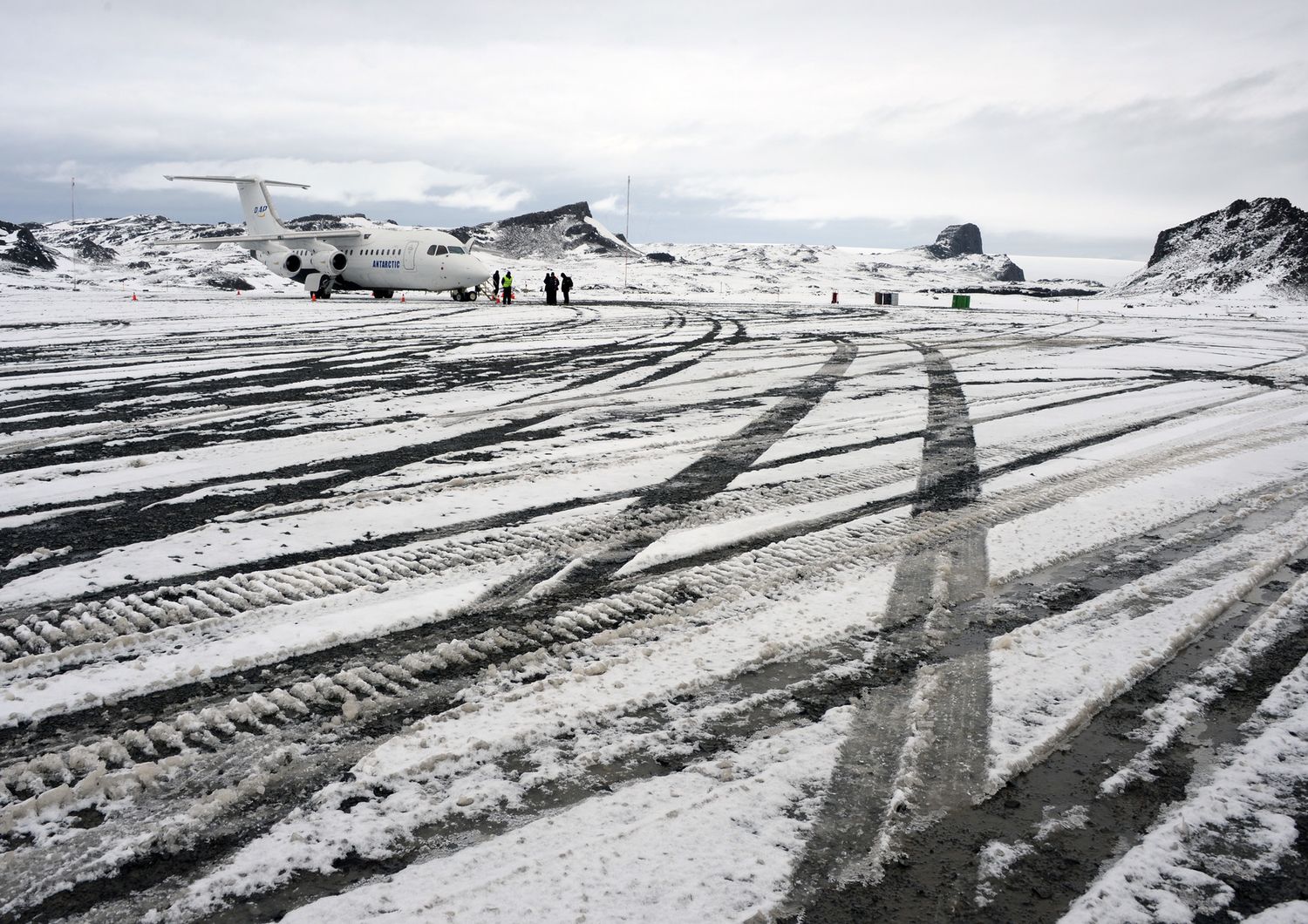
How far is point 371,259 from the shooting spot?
29.3 metres

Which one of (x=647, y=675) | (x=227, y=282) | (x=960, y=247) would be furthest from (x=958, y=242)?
(x=647, y=675)

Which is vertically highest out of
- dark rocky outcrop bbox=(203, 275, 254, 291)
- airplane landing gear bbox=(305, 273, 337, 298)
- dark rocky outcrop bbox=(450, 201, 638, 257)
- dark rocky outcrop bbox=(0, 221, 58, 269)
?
dark rocky outcrop bbox=(450, 201, 638, 257)

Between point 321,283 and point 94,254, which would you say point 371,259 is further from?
point 94,254

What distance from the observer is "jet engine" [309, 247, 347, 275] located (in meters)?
29.6

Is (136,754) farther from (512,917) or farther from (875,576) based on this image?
(875,576)

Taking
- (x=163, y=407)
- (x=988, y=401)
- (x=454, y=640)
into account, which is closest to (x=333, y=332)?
(x=163, y=407)

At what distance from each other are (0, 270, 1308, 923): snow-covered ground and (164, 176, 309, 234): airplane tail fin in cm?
3268

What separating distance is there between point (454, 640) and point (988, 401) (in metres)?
6.82

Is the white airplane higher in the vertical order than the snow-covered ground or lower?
higher

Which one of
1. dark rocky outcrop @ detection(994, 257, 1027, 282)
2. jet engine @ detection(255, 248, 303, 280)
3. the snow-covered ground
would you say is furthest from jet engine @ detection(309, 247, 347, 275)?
dark rocky outcrop @ detection(994, 257, 1027, 282)

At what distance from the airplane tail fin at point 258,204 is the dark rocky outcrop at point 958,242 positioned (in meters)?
148

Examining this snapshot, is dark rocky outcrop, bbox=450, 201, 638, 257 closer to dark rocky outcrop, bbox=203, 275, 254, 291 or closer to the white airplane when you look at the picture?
dark rocky outcrop, bbox=203, 275, 254, 291

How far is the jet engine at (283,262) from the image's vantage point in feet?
Result: 101

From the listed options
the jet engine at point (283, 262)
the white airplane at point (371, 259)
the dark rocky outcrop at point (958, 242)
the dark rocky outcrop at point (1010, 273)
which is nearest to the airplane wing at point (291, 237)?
the white airplane at point (371, 259)
